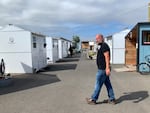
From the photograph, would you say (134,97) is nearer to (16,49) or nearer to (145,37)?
(145,37)

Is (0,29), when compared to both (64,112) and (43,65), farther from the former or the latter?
(64,112)

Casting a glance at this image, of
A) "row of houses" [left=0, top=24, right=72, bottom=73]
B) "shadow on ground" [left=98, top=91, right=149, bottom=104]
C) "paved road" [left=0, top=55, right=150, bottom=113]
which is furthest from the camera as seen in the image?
"row of houses" [left=0, top=24, right=72, bottom=73]

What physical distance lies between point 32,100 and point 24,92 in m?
1.50

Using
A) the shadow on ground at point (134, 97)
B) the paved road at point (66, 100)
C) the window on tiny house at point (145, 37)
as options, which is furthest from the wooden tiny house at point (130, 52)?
the shadow on ground at point (134, 97)

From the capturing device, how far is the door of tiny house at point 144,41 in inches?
606

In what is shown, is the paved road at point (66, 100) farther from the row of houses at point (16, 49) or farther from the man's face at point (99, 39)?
the row of houses at point (16, 49)

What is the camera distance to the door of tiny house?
15398 millimetres

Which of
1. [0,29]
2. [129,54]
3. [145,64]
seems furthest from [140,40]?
[0,29]

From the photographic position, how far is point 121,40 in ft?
80.4

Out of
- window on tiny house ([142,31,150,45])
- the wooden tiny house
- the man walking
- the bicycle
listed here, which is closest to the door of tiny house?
window on tiny house ([142,31,150,45])

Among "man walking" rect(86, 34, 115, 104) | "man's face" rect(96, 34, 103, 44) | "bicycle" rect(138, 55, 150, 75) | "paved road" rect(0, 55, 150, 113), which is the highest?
"man's face" rect(96, 34, 103, 44)

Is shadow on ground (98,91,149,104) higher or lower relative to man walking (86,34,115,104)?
lower

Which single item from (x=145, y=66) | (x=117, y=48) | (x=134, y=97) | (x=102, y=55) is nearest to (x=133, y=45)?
(x=117, y=48)

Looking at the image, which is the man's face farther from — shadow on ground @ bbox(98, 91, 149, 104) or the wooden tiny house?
the wooden tiny house
